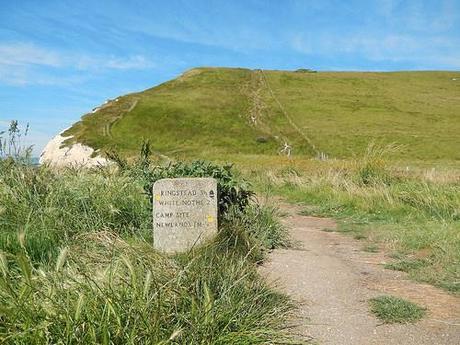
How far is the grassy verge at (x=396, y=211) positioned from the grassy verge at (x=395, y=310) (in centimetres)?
102

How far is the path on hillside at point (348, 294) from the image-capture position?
4.81 m

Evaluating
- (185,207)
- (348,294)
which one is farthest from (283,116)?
(348,294)

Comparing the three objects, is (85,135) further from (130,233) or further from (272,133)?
(130,233)

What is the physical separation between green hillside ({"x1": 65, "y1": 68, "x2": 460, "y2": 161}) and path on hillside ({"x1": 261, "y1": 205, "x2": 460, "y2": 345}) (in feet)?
134

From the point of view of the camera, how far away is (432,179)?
56.1ft

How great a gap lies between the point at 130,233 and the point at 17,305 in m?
3.99

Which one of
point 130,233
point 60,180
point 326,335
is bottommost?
point 326,335

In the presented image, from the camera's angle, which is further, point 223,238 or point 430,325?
point 223,238

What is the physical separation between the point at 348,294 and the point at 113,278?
3.17 metres

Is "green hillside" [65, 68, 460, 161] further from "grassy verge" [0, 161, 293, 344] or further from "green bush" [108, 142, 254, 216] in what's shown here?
"grassy verge" [0, 161, 293, 344]

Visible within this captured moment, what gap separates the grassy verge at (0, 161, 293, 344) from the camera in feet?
11.1

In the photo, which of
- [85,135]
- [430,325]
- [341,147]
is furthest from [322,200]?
[85,135]

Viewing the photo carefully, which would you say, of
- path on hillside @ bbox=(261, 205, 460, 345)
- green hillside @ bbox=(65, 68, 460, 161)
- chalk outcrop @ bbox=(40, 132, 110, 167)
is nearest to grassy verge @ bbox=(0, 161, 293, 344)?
path on hillside @ bbox=(261, 205, 460, 345)

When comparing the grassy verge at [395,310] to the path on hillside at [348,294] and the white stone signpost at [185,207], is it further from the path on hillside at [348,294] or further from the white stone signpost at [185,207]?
the white stone signpost at [185,207]
